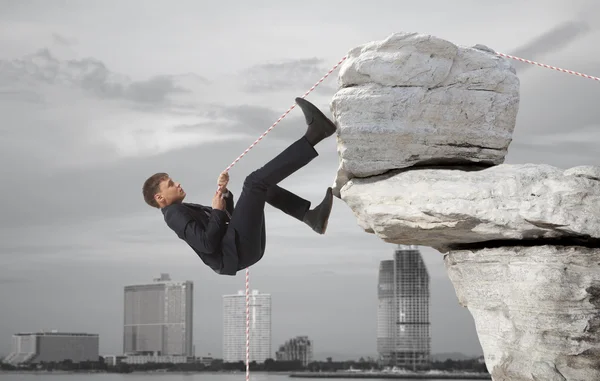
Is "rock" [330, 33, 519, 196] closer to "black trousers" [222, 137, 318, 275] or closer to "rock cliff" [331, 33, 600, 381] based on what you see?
"rock cliff" [331, 33, 600, 381]

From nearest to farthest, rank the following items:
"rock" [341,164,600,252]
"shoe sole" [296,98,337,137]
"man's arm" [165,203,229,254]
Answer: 1. "rock" [341,164,600,252]
2. "shoe sole" [296,98,337,137]
3. "man's arm" [165,203,229,254]

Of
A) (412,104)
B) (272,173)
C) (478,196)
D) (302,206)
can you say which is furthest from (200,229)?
(478,196)

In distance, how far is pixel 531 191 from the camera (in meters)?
8.24

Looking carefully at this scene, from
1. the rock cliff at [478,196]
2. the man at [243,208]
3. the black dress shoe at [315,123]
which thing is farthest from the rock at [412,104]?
the man at [243,208]

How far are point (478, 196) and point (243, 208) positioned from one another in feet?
8.70

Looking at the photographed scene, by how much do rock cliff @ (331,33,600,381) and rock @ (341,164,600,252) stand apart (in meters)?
0.01

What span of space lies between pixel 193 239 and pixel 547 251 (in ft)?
13.0

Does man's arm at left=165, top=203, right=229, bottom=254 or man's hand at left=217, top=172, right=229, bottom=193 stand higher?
man's hand at left=217, top=172, right=229, bottom=193

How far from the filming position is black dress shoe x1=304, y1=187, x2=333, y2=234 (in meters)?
9.27

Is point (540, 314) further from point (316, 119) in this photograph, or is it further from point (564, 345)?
point (316, 119)

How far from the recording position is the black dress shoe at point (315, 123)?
8.76 m

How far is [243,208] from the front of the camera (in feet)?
29.2

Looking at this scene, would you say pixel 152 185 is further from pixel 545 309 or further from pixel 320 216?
pixel 545 309

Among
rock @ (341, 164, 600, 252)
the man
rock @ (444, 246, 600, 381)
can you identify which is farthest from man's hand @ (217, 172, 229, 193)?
rock @ (444, 246, 600, 381)
